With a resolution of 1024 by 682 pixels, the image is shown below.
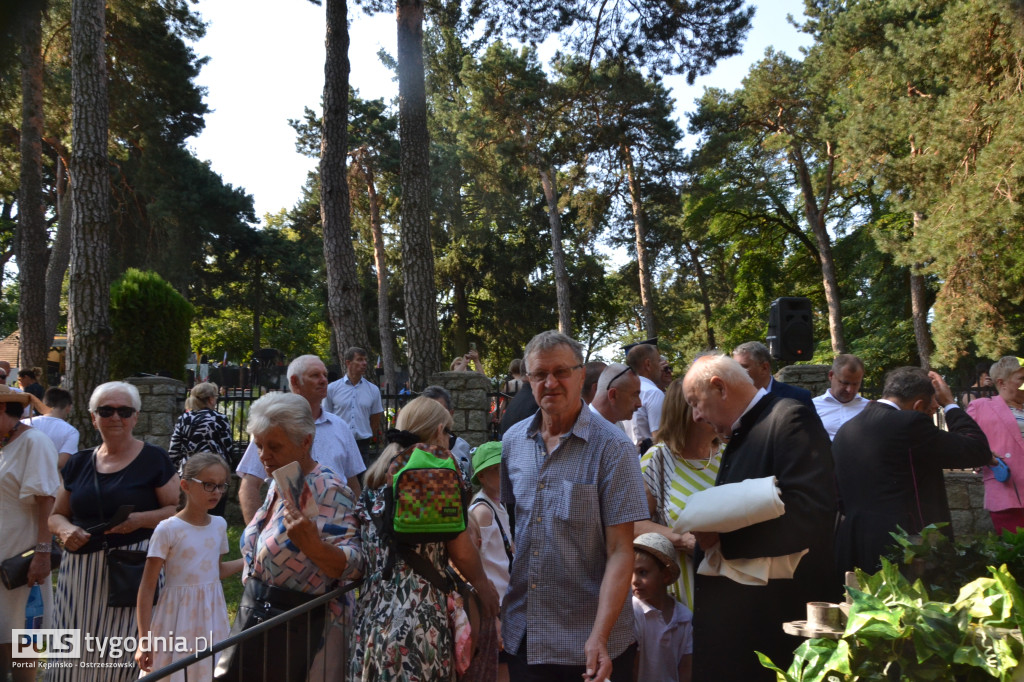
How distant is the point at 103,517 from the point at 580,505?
2678mm

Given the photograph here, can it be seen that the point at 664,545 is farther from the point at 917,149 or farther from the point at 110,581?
the point at 917,149

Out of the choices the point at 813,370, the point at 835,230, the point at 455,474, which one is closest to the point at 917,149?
the point at 813,370

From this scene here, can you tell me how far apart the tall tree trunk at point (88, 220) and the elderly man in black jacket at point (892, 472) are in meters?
8.46

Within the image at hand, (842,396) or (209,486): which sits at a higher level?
(842,396)

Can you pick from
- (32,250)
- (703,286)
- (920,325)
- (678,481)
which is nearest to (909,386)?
(678,481)

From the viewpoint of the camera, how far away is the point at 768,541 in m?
2.82

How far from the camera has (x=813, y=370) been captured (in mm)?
11039

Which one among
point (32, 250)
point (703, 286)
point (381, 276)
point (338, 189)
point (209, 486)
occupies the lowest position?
point (209, 486)

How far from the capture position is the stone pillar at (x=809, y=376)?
1098 cm

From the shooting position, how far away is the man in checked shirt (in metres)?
2.77

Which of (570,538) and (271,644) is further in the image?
(271,644)

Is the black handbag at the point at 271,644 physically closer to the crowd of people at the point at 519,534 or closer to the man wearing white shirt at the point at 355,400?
the crowd of people at the point at 519,534

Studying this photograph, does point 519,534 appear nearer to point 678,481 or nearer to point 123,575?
point 678,481

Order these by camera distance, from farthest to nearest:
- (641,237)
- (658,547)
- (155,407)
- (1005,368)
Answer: (641,237) → (155,407) → (1005,368) → (658,547)
